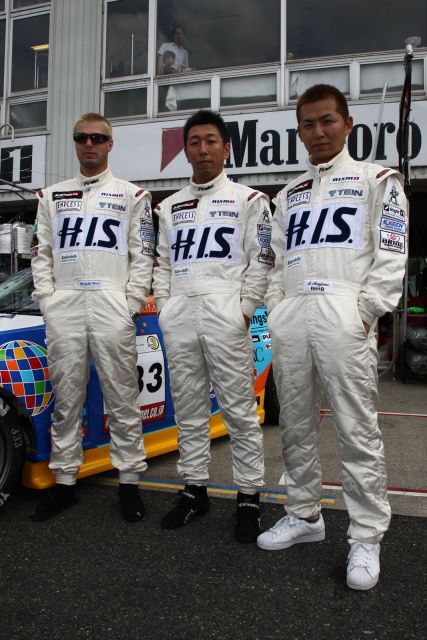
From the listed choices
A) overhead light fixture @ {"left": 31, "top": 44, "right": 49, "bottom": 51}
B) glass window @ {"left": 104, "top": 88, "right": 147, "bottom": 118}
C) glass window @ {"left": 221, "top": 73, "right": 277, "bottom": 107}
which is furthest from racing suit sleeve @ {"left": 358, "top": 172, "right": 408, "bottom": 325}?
overhead light fixture @ {"left": 31, "top": 44, "right": 49, "bottom": 51}

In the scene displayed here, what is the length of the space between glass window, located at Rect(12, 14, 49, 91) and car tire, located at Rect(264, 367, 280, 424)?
26.5 ft

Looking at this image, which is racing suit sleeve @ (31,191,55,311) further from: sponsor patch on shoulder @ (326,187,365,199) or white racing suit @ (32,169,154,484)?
sponsor patch on shoulder @ (326,187,365,199)

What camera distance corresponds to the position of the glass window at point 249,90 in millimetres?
8859

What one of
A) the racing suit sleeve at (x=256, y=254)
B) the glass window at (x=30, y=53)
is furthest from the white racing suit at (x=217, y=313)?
the glass window at (x=30, y=53)

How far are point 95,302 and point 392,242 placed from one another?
1.53 m

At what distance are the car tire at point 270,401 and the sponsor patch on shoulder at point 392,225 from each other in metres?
2.53

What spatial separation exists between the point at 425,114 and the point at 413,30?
143 centimetres

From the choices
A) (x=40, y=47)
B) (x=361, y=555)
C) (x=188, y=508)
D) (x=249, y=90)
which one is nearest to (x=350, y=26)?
(x=249, y=90)

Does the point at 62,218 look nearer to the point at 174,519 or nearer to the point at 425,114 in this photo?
the point at 174,519

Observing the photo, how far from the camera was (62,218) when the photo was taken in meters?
3.06

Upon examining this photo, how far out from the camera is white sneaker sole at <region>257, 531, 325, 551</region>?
256cm

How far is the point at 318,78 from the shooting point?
870 cm

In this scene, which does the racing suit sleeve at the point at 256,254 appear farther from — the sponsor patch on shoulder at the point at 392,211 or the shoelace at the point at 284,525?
the shoelace at the point at 284,525

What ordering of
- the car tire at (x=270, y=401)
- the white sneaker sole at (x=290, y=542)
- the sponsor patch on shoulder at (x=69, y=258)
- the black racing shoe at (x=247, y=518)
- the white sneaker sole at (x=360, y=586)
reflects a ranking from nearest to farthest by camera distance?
the white sneaker sole at (x=360, y=586)
the white sneaker sole at (x=290, y=542)
the black racing shoe at (x=247, y=518)
the sponsor patch on shoulder at (x=69, y=258)
the car tire at (x=270, y=401)
